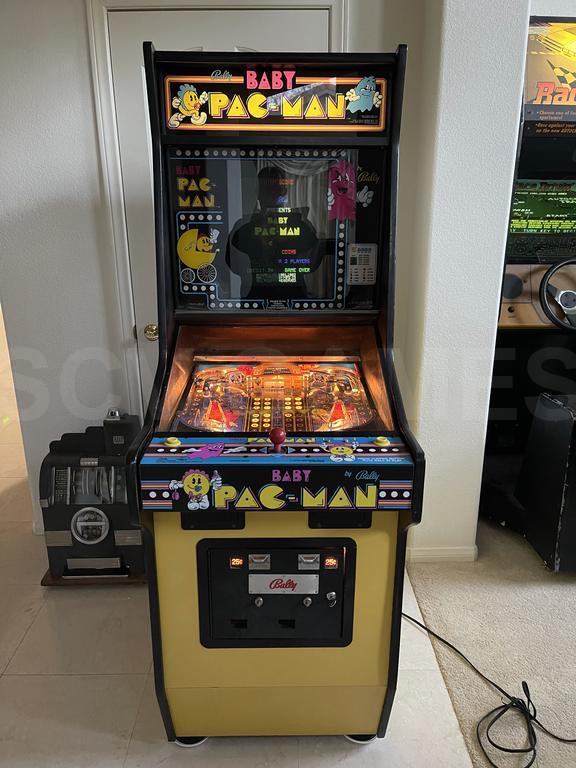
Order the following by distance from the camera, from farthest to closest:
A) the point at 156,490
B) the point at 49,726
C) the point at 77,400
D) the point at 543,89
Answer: the point at 77,400 → the point at 543,89 → the point at 49,726 → the point at 156,490

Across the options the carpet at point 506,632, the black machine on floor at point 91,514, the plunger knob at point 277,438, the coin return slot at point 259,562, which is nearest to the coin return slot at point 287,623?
the coin return slot at point 259,562

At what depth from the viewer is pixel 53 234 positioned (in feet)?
8.27

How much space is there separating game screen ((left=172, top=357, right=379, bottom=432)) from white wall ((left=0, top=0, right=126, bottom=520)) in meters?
1.00

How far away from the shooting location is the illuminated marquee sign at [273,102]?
162 cm

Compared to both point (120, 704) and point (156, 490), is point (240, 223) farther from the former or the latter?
point (120, 704)

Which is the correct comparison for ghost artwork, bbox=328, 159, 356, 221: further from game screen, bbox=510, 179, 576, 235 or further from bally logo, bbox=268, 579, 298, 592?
game screen, bbox=510, 179, 576, 235

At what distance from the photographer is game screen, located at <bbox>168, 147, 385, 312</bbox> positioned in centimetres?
171

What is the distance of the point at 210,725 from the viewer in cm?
178

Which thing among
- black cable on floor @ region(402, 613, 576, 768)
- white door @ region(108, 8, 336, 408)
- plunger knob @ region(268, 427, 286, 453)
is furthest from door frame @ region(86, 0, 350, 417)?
black cable on floor @ region(402, 613, 576, 768)

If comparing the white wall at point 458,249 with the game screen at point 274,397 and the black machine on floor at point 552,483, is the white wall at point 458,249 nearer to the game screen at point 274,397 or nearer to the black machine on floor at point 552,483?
the black machine on floor at point 552,483

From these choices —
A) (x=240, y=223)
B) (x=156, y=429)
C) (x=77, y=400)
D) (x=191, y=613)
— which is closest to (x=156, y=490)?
(x=156, y=429)

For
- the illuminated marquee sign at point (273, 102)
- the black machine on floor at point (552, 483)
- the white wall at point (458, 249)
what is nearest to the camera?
the illuminated marquee sign at point (273, 102)

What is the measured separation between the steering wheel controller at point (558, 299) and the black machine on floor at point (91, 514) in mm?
1821

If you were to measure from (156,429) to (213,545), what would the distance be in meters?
0.34
